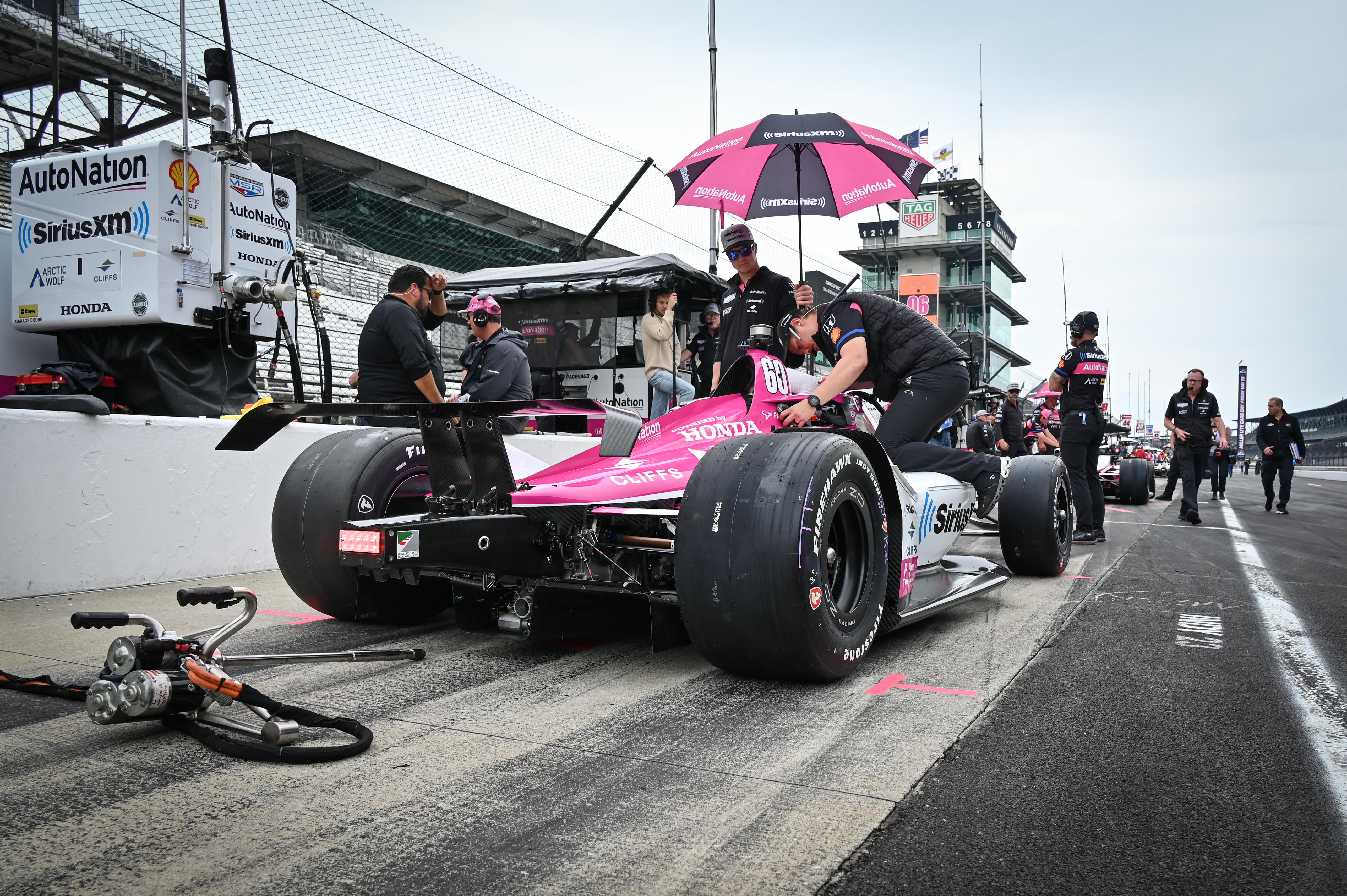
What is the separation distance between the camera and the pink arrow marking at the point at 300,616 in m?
4.05

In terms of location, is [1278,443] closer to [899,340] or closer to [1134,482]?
[1134,482]

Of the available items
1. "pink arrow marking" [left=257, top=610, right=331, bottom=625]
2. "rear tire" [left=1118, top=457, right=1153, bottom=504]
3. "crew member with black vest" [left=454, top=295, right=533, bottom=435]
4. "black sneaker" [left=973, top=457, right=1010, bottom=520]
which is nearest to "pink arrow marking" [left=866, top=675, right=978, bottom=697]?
"black sneaker" [left=973, top=457, right=1010, bottom=520]

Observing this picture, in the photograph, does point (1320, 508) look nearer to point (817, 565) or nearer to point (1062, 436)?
point (1062, 436)

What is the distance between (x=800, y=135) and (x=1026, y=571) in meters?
3.68

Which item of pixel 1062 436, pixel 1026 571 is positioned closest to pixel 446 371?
pixel 1062 436

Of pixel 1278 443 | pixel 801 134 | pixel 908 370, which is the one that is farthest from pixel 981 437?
pixel 908 370

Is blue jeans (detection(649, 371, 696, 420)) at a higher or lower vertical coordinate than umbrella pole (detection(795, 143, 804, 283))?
lower

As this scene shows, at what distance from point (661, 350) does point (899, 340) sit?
4.48 meters

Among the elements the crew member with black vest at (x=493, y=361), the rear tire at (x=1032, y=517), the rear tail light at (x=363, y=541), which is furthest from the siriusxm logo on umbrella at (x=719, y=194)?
the rear tail light at (x=363, y=541)

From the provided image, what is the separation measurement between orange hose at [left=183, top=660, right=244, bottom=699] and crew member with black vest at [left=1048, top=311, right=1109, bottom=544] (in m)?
6.89

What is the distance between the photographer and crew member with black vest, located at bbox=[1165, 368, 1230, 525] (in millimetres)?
10656

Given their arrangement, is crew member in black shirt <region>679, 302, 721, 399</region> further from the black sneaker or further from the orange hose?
the orange hose

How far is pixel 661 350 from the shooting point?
8.80 metres

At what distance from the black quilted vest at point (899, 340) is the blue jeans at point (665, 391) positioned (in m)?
3.88
